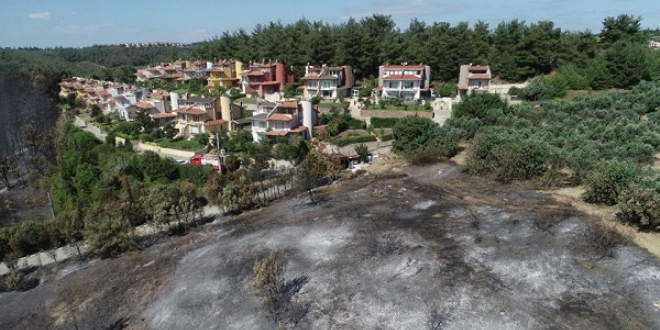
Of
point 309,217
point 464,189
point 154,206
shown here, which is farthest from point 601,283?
point 154,206

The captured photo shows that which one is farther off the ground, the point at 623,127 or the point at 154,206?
the point at 623,127

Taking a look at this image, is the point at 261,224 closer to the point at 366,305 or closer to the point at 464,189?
the point at 366,305

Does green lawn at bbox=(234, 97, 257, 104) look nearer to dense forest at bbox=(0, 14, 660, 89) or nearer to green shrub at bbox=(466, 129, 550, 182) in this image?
dense forest at bbox=(0, 14, 660, 89)

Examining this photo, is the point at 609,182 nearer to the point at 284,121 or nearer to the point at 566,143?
the point at 566,143

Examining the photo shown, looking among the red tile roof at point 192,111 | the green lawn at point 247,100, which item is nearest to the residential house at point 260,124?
the red tile roof at point 192,111

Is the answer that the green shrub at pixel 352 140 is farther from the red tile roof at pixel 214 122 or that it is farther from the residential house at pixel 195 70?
the residential house at pixel 195 70

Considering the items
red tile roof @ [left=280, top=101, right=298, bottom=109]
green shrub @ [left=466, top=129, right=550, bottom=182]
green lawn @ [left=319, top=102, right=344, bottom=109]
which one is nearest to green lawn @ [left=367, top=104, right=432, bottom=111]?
green lawn @ [left=319, top=102, right=344, bottom=109]

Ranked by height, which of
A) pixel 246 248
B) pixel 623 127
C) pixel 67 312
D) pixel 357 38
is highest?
pixel 357 38
